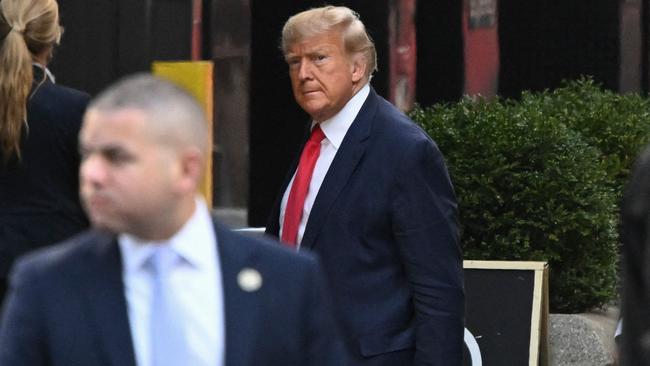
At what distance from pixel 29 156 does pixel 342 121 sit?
3.59 feet

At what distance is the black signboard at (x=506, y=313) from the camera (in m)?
8.13

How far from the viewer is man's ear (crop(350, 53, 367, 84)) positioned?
5.96 meters

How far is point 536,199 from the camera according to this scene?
29.4 ft

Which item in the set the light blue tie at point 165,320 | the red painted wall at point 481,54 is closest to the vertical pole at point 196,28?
the red painted wall at point 481,54

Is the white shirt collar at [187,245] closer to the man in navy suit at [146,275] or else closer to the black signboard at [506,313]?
the man in navy suit at [146,275]

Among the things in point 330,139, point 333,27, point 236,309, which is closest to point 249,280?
point 236,309

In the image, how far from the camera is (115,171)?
10.9 feet

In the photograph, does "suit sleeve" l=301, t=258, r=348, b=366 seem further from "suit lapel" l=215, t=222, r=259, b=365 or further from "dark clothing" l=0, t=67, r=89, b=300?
"dark clothing" l=0, t=67, r=89, b=300

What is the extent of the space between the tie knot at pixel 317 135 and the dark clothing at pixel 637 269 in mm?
2569

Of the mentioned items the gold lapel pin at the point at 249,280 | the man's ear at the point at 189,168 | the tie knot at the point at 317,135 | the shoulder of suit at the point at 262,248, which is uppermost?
the man's ear at the point at 189,168

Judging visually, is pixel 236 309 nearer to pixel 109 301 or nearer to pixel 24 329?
pixel 109 301

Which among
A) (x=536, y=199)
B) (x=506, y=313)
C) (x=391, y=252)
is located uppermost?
(x=391, y=252)

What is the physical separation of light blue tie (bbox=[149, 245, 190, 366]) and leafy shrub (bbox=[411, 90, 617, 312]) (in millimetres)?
5611

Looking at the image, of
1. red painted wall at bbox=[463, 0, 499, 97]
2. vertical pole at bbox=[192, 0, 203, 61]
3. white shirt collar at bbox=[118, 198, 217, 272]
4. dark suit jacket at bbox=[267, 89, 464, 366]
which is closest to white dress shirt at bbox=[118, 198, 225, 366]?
white shirt collar at bbox=[118, 198, 217, 272]
